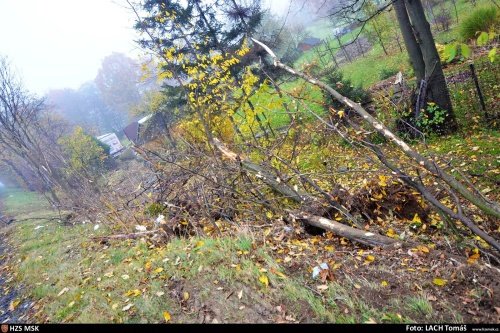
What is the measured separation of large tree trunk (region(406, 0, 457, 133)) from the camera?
752 cm

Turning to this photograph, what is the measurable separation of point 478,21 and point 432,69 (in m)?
5.70

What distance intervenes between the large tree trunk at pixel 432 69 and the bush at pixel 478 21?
4582 millimetres

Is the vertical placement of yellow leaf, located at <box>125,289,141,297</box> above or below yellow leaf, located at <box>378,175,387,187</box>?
above

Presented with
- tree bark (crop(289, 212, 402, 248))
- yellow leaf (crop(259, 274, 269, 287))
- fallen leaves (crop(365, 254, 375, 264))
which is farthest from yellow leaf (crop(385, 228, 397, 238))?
yellow leaf (crop(259, 274, 269, 287))

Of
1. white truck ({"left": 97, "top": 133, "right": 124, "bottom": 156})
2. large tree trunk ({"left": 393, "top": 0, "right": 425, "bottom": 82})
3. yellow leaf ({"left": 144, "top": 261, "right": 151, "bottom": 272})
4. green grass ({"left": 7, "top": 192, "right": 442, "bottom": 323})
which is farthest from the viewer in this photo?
white truck ({"left": 97, "top": 133, "right": 124, "bottom": 156})

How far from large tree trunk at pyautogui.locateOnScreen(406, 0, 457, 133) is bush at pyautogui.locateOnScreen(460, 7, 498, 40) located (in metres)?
4.58

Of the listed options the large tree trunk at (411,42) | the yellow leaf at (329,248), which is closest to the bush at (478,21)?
the large tree trunk at (411,42)

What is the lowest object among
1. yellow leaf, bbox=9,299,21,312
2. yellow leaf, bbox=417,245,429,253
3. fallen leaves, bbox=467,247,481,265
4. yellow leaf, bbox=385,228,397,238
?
fallen leaves, bbox=467,247,481,265

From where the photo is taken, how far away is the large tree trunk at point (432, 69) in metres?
7.52

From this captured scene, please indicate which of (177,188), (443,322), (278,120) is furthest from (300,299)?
(278,120)

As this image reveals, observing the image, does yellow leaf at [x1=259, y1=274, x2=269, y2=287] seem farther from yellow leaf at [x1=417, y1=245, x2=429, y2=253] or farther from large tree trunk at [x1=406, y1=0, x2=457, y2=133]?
large tree trunk at [x1=406, y1=0, x2=457, y2=133]

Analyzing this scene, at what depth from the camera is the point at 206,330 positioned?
115 inches

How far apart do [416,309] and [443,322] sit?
0.67 feet

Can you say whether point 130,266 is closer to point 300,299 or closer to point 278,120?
point 300,299
